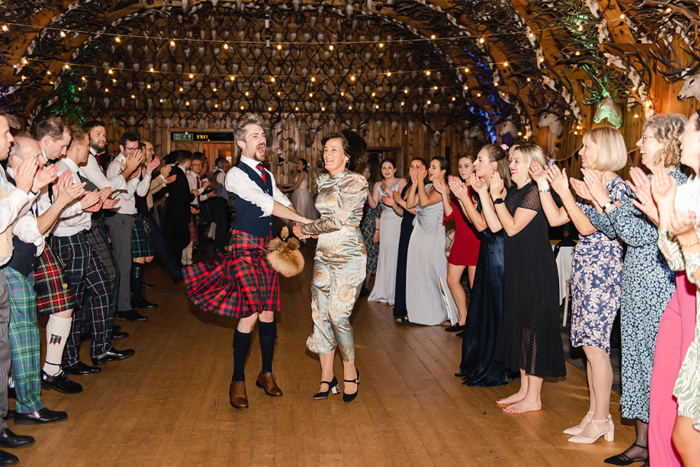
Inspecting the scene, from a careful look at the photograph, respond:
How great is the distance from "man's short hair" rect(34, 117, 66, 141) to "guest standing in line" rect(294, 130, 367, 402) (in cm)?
155

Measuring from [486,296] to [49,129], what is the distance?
296 centimetres

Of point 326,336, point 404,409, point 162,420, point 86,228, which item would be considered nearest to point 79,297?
point 86,228

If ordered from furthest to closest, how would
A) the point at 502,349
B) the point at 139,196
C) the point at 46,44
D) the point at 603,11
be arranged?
the point at 46,44
the point at 139,196
the point at 603,11
the point at 502,349

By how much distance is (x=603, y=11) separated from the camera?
5629 mm

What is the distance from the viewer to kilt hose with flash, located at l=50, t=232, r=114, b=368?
13.6ft

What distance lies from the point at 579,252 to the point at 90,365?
349 centimetres

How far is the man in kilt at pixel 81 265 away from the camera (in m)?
4.09

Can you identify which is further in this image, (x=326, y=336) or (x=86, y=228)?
(x=86, y=228)

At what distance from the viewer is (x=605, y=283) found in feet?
10.3

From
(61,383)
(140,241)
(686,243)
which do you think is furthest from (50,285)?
(686,243)

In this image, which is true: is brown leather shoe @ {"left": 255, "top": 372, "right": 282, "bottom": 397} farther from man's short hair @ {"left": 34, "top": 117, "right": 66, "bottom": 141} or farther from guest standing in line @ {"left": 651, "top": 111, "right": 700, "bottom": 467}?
guest standing in line @ {"left": 651, "top": 111, "right": 700, "bottom": 467}

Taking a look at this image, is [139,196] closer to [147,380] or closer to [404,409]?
[147,380]

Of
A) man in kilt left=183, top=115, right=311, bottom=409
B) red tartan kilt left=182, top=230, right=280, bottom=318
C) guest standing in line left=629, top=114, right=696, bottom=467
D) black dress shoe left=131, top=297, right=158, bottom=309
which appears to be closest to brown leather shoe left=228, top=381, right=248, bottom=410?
man in kilt left=183, top=115, right=311, bottom=409

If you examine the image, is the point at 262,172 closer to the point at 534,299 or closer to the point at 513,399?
the point at 534,299
